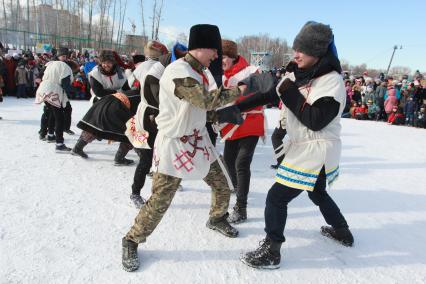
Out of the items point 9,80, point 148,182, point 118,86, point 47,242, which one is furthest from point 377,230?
point 9,80

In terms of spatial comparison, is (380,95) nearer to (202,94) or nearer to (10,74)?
(202,94)

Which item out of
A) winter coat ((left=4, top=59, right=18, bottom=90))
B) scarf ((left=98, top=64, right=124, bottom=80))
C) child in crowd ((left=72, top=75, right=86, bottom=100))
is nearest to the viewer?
scarf ((left=98, top=64, right=124, bottom=80))

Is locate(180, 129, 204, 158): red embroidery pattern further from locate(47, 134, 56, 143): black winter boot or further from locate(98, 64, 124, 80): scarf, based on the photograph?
locate(47, 134, 56, 143): black winter boot

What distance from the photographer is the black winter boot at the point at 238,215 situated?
3295mm

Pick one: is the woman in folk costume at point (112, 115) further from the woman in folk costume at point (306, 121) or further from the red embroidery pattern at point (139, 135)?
the woman in folk costume at point (306, 121)

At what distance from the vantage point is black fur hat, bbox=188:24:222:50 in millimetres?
2381

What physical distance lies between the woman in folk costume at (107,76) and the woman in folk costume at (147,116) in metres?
1.55

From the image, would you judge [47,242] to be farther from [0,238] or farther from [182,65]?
[182,65]

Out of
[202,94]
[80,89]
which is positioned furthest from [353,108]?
[202,94]

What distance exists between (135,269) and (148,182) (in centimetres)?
203

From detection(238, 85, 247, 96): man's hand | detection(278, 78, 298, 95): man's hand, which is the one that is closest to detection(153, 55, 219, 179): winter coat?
detection(238, 85, 247, 96): man's hand

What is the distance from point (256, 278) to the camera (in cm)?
244

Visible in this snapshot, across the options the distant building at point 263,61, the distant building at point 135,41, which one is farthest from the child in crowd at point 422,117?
the distant building at point 135,41

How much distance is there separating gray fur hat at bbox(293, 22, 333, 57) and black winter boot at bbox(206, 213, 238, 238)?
1606mm
